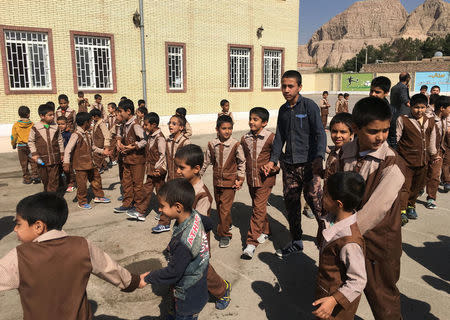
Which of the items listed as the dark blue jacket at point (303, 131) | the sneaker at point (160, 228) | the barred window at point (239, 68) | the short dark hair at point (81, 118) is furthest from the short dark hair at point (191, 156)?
the barred window at point (239, 68)

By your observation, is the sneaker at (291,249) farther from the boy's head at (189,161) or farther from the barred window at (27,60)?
the barred window at (27,60)

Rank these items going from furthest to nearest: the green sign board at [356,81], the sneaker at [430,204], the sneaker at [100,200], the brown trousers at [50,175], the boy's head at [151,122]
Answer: the green sign board at [356,81], the sneaker at [100,200], the brown trousers at [50,175], the sneaker at [430,204], the boy's head at [151,122]

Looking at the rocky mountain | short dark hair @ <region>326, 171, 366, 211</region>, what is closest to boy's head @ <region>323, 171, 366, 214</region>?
short dark hair @ <region>326, 171, 366, 211</region>

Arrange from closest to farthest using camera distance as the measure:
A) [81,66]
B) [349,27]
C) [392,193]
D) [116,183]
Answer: [392,193] < [116,183] < [81,66] < [349,27]

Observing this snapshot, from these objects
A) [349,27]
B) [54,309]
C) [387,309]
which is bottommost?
[387,309]

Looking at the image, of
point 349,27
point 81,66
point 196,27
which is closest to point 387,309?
point 81,66

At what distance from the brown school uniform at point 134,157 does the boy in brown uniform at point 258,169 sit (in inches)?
73.9

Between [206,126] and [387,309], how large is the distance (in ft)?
52.2

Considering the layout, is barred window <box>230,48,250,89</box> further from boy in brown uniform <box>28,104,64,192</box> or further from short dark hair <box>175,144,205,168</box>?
short dark hair <box>175,144,205,168</box>

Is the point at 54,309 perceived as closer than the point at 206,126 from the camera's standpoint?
Yes

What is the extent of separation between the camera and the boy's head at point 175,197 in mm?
2391

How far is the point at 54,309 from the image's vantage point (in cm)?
190

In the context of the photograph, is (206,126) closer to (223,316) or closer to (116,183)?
(116,183)

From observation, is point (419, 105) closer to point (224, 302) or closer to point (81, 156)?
point (224, 302)
